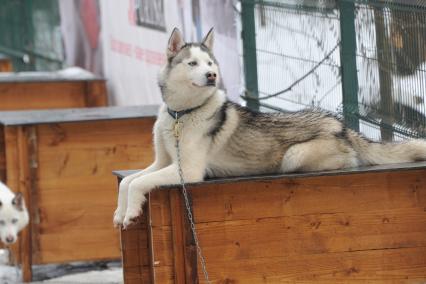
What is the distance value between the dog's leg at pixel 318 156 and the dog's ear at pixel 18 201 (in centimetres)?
391

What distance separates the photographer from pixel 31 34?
22391 millimetres

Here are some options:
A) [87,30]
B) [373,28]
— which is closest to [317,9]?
[373,28]

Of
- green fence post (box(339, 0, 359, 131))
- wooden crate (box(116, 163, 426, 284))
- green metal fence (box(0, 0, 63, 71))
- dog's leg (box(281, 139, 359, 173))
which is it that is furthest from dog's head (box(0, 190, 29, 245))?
green metal fence (box(0, 0, 63, 71))

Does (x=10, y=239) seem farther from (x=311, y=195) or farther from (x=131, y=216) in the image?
(x=311, y=195)

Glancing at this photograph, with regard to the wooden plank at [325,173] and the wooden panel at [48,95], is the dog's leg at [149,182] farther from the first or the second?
the wooden panel at [48,95]

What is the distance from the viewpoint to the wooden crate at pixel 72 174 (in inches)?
355

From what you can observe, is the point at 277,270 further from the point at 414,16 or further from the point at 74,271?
the point at 74,271

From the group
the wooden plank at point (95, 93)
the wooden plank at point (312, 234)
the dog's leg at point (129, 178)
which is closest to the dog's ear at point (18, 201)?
the dog's leg at point (129, 178)

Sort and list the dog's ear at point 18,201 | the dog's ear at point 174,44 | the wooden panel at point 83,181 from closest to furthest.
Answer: the dog's ear at point 174,44 → the wooden panel at point 83,181 → the dog's ear at point 18,201

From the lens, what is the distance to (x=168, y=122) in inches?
237

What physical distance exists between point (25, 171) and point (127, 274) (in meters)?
3.06

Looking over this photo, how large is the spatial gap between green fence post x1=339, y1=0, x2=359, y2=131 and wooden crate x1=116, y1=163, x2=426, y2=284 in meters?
2.11

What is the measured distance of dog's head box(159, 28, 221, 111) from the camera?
5.91m

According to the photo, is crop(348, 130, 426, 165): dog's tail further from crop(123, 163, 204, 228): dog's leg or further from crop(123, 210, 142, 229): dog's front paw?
crop(123, 210, 142, 229): dog's front paw
